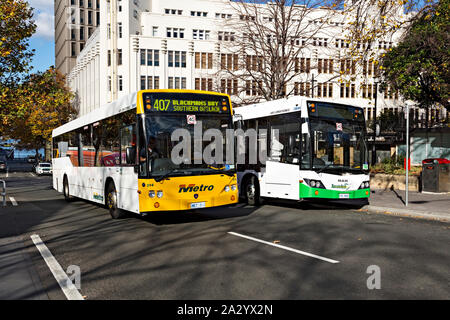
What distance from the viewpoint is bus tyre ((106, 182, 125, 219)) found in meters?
11.2

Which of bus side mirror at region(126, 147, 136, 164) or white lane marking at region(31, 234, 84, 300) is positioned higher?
bus side mirror at region(126, 147, 136, 164)

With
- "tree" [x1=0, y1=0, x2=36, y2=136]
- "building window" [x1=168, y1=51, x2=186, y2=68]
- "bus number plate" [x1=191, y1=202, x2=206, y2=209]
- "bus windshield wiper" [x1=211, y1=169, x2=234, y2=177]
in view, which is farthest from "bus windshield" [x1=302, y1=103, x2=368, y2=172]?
"building window" [x1=168, y1=51, x2=186, y2=68]

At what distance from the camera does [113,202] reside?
448 inches

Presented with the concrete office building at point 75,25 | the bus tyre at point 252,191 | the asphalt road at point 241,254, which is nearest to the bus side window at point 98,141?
the asphalt road at point 241,254

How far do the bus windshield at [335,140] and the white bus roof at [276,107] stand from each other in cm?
31

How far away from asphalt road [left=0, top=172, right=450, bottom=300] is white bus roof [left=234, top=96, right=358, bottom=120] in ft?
10.6

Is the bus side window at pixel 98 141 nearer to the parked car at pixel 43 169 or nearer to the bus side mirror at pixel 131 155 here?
the bus side mirror at pixel 131 155

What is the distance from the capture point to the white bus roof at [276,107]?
12609 millimetres

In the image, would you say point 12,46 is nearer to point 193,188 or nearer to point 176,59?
point 193,188

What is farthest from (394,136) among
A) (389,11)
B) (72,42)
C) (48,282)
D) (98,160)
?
(72,42)

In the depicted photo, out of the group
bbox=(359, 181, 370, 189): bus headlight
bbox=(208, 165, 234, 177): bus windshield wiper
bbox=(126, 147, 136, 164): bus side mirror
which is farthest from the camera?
bbox=(359, 181, 370, 189): bus headlight

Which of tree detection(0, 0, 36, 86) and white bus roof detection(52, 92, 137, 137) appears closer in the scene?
white bus roof detection(52, 92, 137, 137)

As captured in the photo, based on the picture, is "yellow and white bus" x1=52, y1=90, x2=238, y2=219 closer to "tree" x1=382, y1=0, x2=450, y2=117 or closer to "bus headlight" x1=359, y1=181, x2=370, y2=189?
"bus headlight" x1=359, y1=181, x2=370, y2=189

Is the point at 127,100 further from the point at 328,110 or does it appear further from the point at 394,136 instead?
the point at 394,136
